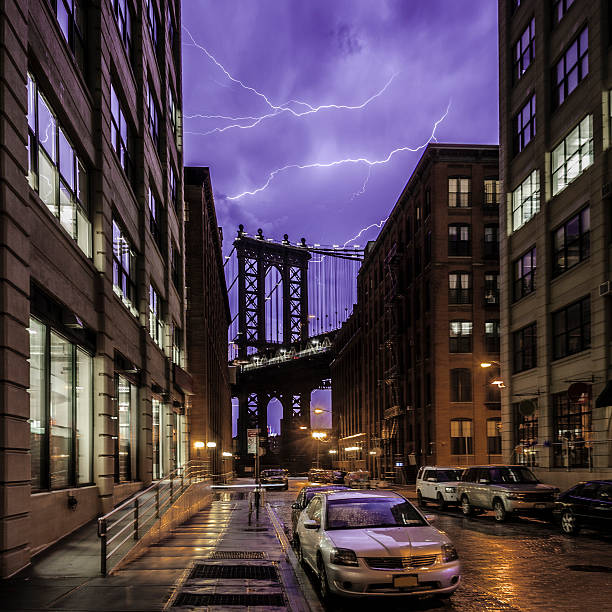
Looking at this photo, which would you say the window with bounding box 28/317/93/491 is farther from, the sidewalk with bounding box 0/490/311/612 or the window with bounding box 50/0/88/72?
the window with bounding box 50/0/88/72

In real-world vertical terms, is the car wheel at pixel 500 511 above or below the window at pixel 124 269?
below

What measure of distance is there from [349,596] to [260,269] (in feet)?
463

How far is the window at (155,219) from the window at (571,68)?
1796 cm

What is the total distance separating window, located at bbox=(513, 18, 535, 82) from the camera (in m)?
37.2

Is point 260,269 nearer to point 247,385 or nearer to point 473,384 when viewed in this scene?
point 247,385

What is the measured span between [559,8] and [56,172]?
26.3m

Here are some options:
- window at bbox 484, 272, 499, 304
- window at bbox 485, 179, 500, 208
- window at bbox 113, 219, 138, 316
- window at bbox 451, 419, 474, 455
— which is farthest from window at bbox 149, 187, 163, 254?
window at bbox 485, 179, 500, 208

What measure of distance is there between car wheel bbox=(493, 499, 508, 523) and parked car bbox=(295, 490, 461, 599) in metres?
13.3

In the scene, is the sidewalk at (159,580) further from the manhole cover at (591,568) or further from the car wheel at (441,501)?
the car wheel at (441,501)

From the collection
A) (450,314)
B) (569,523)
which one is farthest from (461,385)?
(569,523)

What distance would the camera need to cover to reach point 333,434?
11856 cm

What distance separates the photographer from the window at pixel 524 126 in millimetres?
37062

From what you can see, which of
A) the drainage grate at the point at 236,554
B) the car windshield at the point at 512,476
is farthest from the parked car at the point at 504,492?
the drainage grate at the point at 236,554

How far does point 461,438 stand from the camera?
179ft
